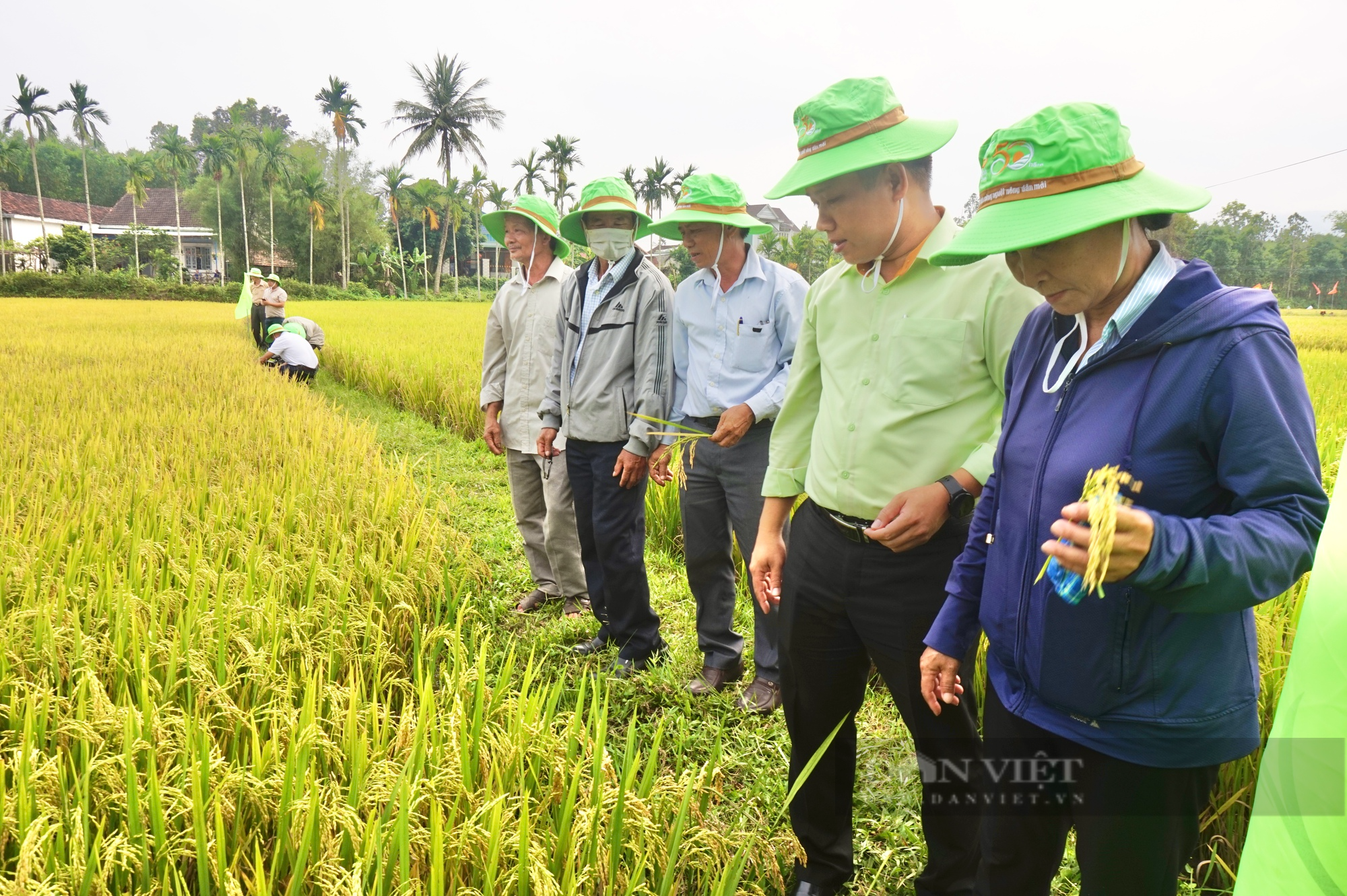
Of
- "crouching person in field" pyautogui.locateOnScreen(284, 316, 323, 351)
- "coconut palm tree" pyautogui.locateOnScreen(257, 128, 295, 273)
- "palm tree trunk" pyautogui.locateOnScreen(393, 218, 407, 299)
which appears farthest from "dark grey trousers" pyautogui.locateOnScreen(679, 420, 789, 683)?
"coconut palm tree" pyautogui.locateOnScreen(257, 128, 295, 273)

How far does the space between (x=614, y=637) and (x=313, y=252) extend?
4296cm

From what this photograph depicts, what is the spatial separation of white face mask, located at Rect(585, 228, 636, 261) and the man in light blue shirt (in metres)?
0.17

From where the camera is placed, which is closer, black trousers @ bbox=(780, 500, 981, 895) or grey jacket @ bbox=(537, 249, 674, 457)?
black trousers @ bbox=(780, 500, 981, 895)

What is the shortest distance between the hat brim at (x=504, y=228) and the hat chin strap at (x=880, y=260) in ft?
6.34

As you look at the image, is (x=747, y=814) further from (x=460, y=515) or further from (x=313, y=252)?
(x=313, y=252)

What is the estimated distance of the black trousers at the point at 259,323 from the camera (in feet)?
32.8

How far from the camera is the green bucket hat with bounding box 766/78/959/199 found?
145 centimetres

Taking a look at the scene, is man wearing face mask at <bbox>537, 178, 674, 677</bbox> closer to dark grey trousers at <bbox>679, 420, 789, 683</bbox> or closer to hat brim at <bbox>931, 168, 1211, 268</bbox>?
dark grey trousers at <bbox>679, 420, 789, 683</bbox>

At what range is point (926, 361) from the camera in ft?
4.91

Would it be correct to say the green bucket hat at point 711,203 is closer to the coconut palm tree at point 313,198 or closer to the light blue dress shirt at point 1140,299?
the light blue dress shirt at point 1140,299

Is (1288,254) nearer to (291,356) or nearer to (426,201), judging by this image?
(291,356)

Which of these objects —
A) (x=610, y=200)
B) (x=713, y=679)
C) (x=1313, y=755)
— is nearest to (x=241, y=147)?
(x=610, y=200)

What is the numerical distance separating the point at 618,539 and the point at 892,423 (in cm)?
152

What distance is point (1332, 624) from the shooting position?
0.44 m
